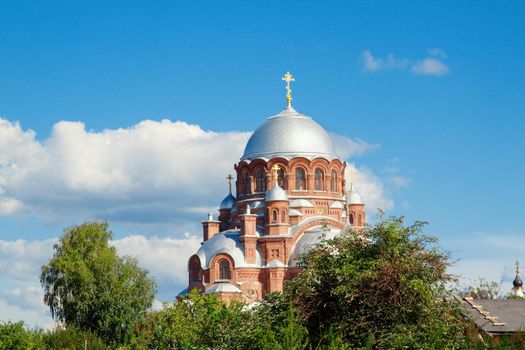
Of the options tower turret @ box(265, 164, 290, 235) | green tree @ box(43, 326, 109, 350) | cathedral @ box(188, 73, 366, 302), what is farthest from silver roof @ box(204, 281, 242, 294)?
green tree @ box(43, 326, 109, 350)

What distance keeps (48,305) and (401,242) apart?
25.4 m

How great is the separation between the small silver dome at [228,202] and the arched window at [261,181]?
281 centimetres

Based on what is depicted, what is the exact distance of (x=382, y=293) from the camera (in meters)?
17.6

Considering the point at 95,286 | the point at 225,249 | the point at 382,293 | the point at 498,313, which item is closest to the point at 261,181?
the point at 225,249

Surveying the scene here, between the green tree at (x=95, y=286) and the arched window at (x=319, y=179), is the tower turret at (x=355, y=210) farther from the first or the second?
the green tree at (x=95, y=286)

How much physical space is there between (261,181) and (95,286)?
1270cm

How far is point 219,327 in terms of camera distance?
68.1 ft

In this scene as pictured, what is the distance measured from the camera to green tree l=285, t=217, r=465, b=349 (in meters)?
17.3

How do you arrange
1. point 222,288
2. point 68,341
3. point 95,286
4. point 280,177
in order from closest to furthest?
point 68,341, point 95,286, point 222,288, point 280,177

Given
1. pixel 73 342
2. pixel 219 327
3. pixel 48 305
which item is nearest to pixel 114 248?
pixel 48 305

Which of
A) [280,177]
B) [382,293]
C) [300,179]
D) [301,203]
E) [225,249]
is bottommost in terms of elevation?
[382,293]

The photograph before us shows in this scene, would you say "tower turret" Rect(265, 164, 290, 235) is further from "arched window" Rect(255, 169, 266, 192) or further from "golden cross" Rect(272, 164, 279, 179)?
"arched window" Rect(255, 169, 266, 192)

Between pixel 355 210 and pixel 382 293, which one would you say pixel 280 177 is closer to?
pixel 355 210

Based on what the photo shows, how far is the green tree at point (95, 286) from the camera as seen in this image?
126 ft
